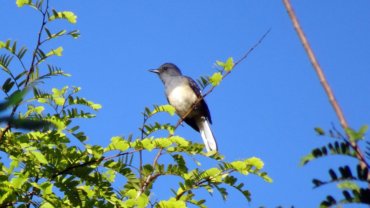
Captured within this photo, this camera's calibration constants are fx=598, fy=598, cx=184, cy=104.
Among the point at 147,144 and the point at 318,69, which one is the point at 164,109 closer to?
the point at 147,144

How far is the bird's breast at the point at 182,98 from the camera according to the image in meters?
8.56

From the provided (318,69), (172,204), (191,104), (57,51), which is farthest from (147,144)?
(191,104)

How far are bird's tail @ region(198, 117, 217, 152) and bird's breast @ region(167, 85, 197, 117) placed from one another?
364mm

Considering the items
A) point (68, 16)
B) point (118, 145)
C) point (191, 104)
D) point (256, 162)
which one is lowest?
point (118, 145)

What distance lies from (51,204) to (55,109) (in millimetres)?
1053

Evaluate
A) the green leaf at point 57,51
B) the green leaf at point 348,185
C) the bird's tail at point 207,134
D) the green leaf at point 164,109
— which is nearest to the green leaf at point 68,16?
the green leaf at point 57,51

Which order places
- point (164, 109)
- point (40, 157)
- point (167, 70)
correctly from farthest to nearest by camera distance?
point (167, 70) < point (164, 109) < point (40, 157)

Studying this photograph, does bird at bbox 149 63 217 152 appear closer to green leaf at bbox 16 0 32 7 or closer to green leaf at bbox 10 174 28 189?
green leaf at bbox 16 0 32 7

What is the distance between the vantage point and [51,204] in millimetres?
3264

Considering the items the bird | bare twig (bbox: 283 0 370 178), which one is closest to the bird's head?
the bird

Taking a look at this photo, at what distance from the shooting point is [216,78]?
3775 mm

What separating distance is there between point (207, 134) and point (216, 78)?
16.4ft

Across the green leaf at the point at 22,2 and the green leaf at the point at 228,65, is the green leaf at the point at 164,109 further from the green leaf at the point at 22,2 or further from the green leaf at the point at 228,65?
the green leaf at the point at 22,2

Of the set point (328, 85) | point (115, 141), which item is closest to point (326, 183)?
point (328, 85)
